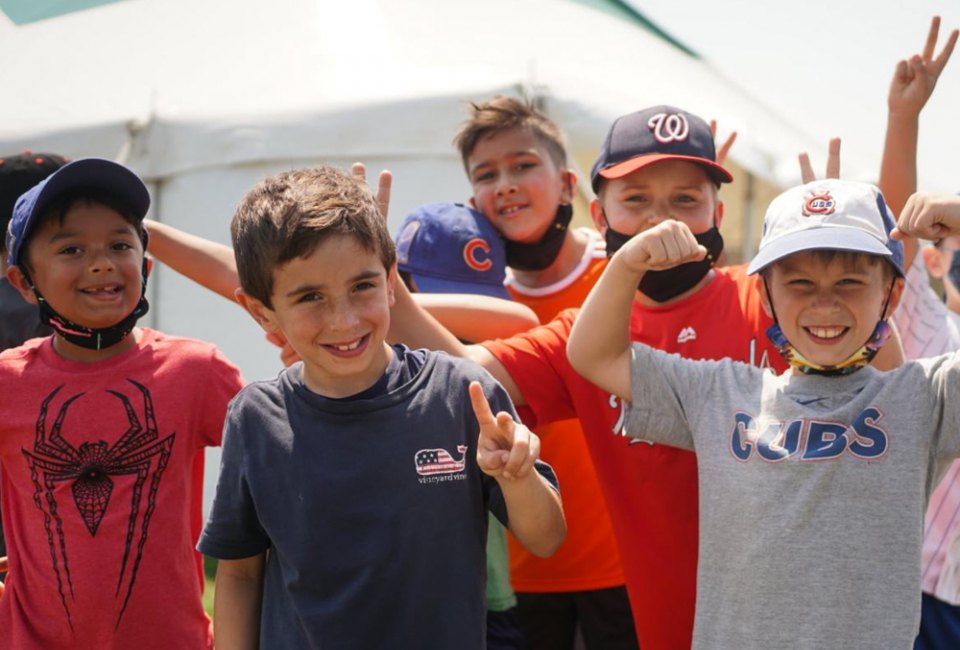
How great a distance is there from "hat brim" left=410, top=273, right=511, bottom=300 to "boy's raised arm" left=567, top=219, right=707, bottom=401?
2.70ft

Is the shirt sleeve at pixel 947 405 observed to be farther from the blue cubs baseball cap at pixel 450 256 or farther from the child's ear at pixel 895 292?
the blue cubs baseball cap at pixel 450 256

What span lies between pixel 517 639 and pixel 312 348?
119cm

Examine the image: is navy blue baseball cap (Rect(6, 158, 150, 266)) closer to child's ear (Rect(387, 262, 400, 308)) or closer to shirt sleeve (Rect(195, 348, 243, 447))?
→ shirt sleeve (Rect(195, 348, 243, 447))

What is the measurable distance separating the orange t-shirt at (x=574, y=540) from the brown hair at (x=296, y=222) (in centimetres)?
115

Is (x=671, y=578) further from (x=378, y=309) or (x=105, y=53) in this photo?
(x=105, y=53)

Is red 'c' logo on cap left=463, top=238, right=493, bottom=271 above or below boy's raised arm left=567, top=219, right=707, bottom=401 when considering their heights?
above

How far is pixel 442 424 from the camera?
7.46 ft

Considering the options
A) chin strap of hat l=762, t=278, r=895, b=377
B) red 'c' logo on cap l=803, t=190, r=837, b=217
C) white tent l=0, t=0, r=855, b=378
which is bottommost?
chin strap of hat l=762, t=278, r=895, b=377

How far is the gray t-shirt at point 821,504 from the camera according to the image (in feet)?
7.23

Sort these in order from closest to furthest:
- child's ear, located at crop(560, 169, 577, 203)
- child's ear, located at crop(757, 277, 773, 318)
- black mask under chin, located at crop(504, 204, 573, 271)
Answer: child's ear, located at crop(757, 277, 773, 318) < black mask under chin, located at crop(504, 204, 573, 271) < child's ear, located at crop(560, 169, 577, 203)

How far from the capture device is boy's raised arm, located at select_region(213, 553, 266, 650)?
2344mm

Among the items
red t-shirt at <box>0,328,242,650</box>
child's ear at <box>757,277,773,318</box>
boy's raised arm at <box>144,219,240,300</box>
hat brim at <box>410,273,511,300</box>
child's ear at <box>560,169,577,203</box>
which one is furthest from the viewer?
child's ear at <box>560,169,577,203</box>

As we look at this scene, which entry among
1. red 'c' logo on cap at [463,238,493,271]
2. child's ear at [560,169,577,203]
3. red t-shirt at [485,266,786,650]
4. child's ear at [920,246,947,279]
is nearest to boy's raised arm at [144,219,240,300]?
red 'c' logo on cap at [463,238,493,271]

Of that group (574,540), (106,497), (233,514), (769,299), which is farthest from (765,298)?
(106,497)
